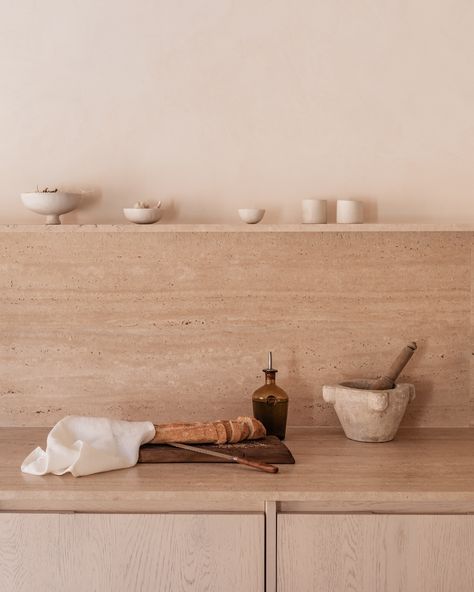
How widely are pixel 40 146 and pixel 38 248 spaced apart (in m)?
0.32

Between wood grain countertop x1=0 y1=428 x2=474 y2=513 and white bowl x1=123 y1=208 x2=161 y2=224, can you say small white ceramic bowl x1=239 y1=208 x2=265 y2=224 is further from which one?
wood grain countertop x1=0 y1=428 x2=474 y2=513

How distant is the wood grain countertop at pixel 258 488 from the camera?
192cm

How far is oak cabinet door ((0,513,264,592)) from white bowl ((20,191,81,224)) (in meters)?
0.89

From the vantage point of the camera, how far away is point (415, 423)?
101 inches

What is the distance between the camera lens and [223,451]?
2191 mm

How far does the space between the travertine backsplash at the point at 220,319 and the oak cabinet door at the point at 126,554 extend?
0.64m

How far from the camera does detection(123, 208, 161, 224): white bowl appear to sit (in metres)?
2.38

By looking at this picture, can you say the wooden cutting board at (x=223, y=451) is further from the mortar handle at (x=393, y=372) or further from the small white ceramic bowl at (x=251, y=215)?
the small white ceramic bowl at (x=251, y=215)

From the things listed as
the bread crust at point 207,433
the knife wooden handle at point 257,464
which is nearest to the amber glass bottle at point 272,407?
the bread crust at point 207,433

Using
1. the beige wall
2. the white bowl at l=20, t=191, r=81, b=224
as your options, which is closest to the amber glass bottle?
the beige wall

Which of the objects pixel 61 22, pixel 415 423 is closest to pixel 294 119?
pixel 61 22

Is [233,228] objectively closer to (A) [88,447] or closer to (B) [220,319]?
(B) [220,319]

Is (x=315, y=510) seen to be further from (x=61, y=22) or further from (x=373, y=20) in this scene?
(x=61, y=22)

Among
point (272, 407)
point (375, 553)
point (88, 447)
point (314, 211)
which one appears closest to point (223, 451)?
point (272, 407)
